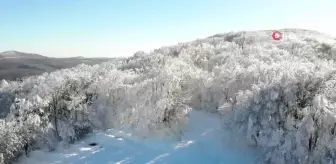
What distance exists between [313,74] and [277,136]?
244 inches

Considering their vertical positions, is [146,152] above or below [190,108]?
below

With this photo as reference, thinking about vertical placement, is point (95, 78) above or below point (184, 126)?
above

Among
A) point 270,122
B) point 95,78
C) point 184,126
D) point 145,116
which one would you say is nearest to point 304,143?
point 270,122

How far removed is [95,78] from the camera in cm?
4103

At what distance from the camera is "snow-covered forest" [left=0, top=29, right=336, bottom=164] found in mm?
25616

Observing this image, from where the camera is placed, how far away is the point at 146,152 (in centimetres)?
3014

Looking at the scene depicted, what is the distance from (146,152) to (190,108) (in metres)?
7.14

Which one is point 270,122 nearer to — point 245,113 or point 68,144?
point 245,113

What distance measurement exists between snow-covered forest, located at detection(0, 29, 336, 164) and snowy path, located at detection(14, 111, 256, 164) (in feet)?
3.54

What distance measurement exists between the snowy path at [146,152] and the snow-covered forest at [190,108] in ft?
3.54

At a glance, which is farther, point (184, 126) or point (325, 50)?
point (325, 50)

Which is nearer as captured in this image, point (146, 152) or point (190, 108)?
point (146, 152)

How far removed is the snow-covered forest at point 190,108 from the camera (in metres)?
25.6

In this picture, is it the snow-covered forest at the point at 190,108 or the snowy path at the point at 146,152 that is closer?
the snow-covered forest at the point at 190,108
